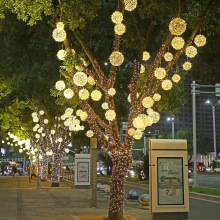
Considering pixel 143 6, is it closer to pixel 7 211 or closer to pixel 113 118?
pixel 113 118

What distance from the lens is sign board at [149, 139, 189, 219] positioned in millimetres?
11812

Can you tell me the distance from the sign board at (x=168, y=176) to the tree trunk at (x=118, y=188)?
154cm

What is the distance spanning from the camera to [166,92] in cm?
1673

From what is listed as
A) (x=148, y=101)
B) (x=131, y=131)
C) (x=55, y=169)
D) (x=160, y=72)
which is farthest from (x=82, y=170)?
(x=160, y=72)

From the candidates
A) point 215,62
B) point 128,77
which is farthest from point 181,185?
point 128,77

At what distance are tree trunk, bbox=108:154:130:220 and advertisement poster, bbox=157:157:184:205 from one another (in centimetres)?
164

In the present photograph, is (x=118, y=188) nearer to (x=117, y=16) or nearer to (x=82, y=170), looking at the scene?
(x=117, y=16)

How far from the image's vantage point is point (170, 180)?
39.4 feet

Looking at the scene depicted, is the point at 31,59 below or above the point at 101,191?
above

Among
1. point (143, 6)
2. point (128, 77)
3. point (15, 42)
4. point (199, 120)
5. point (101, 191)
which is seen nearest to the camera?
point (143, 6)

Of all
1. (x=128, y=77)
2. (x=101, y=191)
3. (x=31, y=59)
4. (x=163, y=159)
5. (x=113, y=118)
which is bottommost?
(x=101, y=191)

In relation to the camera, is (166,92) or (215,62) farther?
(166,92)

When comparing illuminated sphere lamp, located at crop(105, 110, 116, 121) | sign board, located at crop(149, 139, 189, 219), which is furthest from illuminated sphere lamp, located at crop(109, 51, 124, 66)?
sign board, located at crop(149, 139, 189, 219)

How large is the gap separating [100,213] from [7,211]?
321cm
